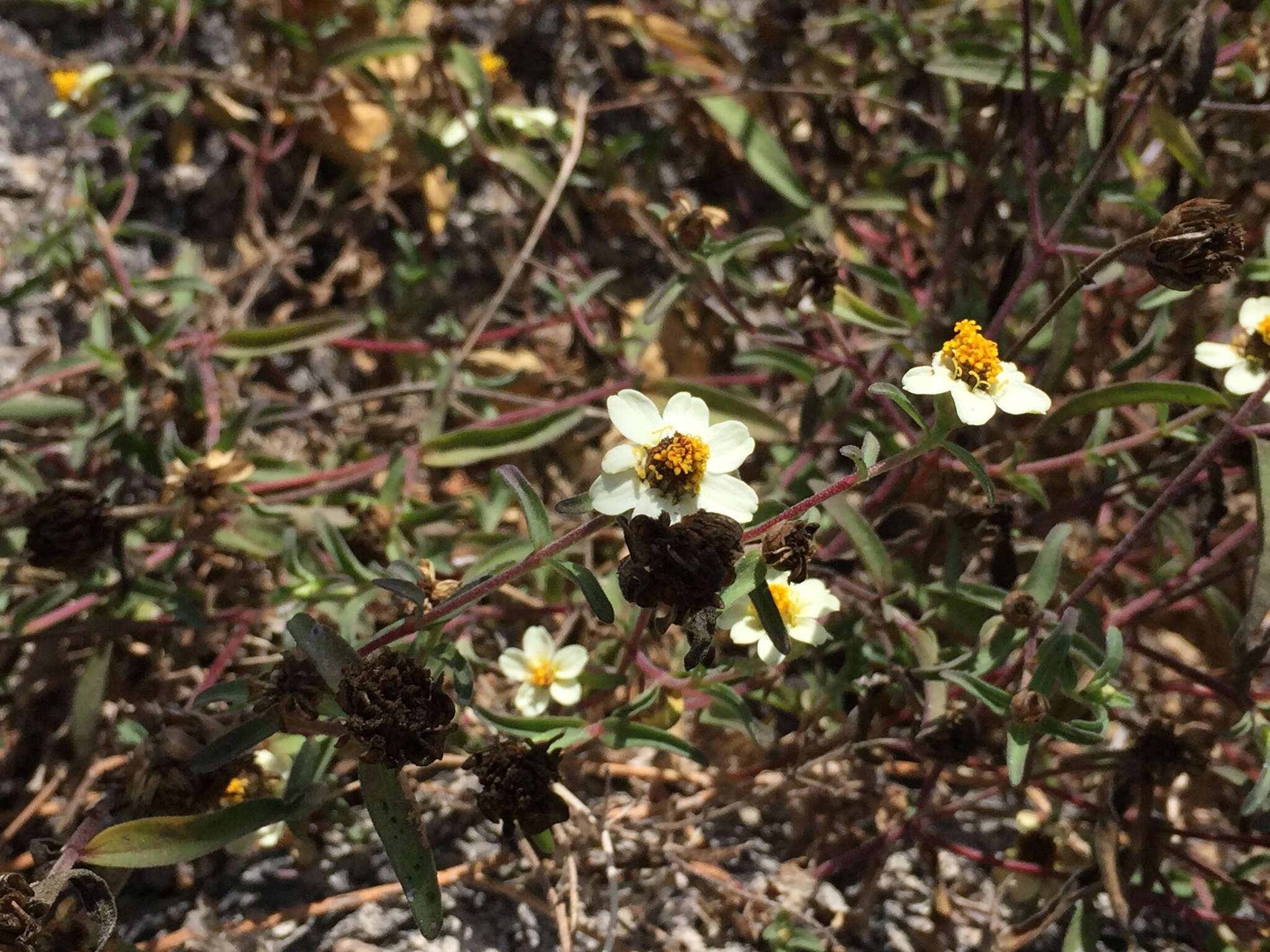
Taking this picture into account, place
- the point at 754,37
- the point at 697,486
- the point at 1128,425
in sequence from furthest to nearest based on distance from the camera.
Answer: the point at 754,37, the point at 1128,425, the point at 697,486

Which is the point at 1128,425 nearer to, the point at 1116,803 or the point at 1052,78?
the point at 1052,78

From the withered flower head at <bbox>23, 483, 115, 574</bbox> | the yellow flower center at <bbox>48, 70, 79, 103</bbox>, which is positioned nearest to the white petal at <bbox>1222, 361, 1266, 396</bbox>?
the withered flower head at <bbox>23, 483, 115, 574</bbox>

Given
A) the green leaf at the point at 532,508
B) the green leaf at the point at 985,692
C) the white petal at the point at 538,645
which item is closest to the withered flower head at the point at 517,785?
the white petal at the point at 538,645

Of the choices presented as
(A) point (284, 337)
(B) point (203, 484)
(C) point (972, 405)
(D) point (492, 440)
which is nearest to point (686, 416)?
(C) point (972, 405)

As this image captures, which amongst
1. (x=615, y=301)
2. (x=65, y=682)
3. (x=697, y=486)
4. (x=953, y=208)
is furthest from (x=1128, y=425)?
(x=65, y=682)

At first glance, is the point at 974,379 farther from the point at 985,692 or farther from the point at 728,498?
the point at 985,692

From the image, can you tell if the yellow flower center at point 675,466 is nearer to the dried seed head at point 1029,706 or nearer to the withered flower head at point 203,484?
the dried seed head at point 1029,706

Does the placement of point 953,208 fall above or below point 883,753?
above
